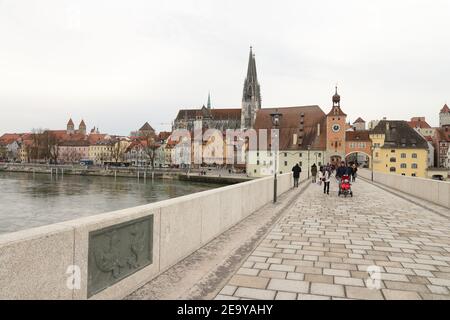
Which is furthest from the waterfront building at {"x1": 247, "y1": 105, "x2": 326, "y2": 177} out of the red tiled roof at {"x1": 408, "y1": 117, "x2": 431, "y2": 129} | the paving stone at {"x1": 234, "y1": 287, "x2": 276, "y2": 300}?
the paving stone at {"x1": 234, "y1": 287, "x2": 276, "y2": 300}

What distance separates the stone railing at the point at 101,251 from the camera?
2.91 meters

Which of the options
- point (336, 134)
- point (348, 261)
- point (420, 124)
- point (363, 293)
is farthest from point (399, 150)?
point (363, 293)

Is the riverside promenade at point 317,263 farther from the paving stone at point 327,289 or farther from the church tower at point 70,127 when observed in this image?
the church tower at point 70,127

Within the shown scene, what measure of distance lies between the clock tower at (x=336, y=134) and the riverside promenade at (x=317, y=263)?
68574 millimetres

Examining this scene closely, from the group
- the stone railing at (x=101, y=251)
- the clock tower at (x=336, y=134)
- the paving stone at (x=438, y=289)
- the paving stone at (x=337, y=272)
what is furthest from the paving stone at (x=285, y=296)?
the clock tower at (x=336, y=134)

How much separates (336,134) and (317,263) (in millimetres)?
74103

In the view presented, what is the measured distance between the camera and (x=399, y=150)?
248 feet

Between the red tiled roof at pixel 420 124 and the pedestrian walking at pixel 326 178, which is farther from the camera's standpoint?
the red tiled roof at pixel 420 124

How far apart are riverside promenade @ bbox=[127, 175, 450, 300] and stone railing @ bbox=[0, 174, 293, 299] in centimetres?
27

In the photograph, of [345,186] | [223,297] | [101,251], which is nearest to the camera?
[101,251]

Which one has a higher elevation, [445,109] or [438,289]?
[445,109]

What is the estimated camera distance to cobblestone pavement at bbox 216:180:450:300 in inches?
178

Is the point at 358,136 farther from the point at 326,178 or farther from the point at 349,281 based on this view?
the point at 349,281

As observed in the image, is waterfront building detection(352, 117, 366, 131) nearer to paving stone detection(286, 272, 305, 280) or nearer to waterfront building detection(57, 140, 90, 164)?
waterfront building detection(57, 140, 90, 164)
